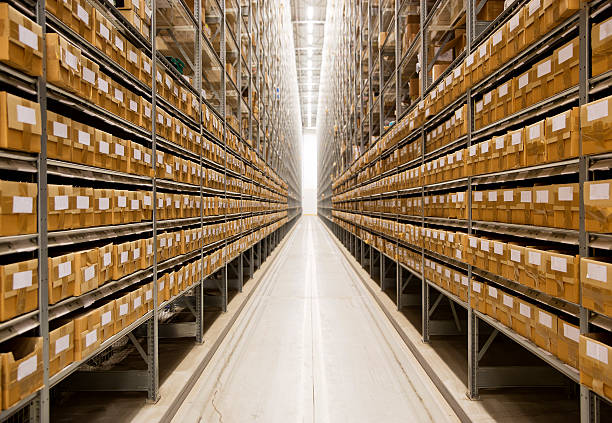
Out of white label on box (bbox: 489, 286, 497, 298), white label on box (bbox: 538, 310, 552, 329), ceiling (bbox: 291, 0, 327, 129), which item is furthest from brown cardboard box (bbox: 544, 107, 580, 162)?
ceiling (bbox: 291, 0, 327, 129)

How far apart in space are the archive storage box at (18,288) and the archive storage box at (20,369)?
0.50ft

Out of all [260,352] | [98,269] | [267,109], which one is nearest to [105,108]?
[98,269]

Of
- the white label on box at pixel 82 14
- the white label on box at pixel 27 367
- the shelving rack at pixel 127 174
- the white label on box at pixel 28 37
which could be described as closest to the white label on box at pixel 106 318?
the shelving rack at pixel 127 174

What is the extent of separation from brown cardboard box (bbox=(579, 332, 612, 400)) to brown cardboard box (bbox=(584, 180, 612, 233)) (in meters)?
0.46

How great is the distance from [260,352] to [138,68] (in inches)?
113

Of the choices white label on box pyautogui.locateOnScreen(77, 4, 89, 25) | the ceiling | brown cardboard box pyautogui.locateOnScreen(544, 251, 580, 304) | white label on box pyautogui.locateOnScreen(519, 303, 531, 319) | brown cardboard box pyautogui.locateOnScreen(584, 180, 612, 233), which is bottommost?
white label on box pyautogui.locateOnScreen(519, 303, 531, 319)

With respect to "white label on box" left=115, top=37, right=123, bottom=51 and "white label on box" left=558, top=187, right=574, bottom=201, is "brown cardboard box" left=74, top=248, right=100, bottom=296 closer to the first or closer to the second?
"white label on box" left=115, top=37, right=123, bottom=51

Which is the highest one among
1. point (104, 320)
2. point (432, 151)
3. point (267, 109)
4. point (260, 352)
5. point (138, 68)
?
point (267, 109)

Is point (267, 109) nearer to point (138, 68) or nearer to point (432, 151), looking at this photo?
point (432, 151)

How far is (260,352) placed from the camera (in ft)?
12.5

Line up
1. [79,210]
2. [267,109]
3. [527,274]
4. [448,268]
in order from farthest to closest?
[267,109] < [448,268] < [527,274] < [79,210]

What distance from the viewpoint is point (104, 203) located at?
2.09m

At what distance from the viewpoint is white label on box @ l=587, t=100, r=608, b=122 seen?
4.69 feet

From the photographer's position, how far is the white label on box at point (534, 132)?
6.30 feet
